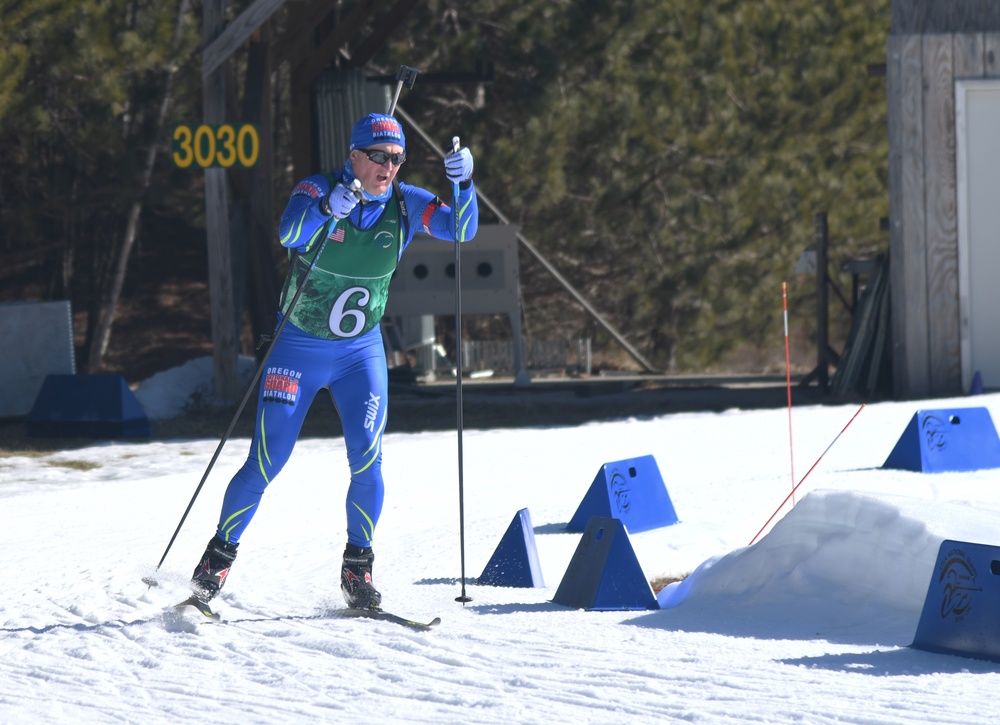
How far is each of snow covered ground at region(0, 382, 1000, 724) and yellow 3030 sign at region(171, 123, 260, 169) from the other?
4801 mm

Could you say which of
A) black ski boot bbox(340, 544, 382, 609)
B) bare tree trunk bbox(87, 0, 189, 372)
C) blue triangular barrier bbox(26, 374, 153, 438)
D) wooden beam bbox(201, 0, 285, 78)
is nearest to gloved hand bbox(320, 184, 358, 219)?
black ski boot bbox(340, 544, 382, 609)

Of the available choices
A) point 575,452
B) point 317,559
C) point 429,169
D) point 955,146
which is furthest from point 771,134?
point 317,559

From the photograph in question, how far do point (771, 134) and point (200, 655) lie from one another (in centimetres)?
1740

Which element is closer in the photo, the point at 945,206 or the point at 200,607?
the point at 200,607

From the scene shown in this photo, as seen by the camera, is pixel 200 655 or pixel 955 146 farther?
pixel 955 146

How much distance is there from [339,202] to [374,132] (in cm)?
39

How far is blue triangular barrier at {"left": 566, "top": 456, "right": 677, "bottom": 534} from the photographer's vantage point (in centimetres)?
744

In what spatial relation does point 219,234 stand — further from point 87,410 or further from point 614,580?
point 614,580

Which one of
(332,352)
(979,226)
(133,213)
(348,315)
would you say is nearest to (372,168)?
(348,315)

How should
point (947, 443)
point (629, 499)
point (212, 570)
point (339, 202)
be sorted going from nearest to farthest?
1. point (339, 202)
2. point (212, 570)
3. point (629, 499)
4. point (947, 443)

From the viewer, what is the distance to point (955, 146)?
13078 millimetres

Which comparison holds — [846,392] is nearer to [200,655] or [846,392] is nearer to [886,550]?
[886,550]

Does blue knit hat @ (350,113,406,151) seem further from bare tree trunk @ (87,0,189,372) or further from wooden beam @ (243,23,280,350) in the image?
bare tree trunk @ (87,0,189,372)

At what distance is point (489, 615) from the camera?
5477 millimetres
